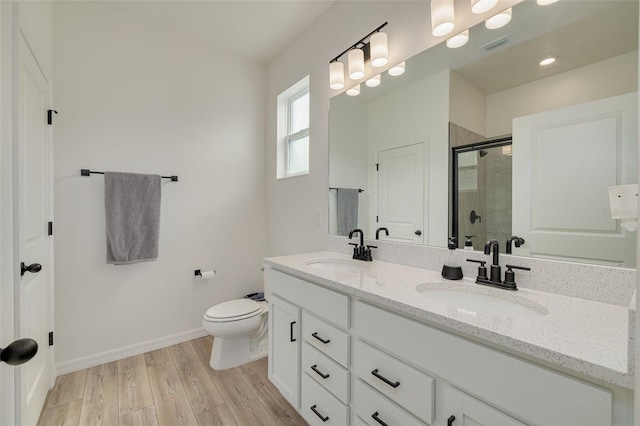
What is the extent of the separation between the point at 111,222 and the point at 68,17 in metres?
1.47

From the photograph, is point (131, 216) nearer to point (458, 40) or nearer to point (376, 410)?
point (376, 410)

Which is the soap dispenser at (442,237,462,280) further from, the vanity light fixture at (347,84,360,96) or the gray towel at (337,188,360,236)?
the vanity light fixture at (347,84,360,96)

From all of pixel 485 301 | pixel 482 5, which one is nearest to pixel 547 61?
pixel 482 5

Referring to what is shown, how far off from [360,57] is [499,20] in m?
0.79

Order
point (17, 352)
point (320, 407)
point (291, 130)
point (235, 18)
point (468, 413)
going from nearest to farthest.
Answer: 1. point (17, 352)
2. point (468, 413)
3. point (320, 407)
4. point (235, 18)
5. point (291, 130)

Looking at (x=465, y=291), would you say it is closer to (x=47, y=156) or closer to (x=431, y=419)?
(x=431, y=419)

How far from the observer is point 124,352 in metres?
2.17

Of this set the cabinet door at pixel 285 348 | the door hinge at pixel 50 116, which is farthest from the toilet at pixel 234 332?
the door hinge at pixel 50 116

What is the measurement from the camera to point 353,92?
192 centimetres

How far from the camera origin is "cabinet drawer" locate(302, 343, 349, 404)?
1179mm

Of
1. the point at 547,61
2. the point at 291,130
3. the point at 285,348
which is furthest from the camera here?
the point at 291,130

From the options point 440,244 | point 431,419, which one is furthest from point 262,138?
point 431,419

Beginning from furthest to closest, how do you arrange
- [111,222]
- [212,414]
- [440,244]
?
[111,222], [212,414], [440,244]

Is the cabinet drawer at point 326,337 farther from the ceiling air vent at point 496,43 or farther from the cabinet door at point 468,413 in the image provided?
the ceiling air vent at point 496,43
